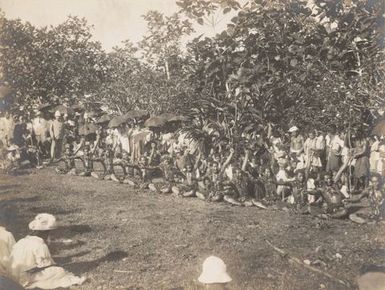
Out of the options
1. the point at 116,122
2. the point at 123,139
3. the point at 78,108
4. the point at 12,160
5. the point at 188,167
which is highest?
the point at 78,108

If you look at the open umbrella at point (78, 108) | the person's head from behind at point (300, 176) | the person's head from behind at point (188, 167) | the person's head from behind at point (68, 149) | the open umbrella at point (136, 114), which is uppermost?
the open umbrella at point (78, 108)

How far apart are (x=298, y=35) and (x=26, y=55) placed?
3049 mm

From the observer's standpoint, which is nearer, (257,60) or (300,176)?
(257,60)

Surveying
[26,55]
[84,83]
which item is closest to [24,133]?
[26,55]

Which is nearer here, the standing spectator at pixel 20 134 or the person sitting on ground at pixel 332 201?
the person sitting on ground at pixel 332 201

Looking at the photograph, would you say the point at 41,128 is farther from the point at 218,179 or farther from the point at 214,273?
the point at 214,273

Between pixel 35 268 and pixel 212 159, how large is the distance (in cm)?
356

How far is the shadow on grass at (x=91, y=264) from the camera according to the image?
4483 millimetres

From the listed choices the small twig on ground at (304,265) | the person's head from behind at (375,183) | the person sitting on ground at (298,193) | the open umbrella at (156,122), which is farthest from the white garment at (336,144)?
the small twig on ground at (304,265)

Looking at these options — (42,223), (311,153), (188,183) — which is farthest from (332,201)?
(42,223)

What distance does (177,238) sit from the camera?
5.23 meters

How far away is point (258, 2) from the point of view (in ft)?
15.0

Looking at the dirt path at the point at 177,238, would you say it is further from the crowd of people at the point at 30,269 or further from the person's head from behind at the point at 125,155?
the person's head from behind at the point at 125,155

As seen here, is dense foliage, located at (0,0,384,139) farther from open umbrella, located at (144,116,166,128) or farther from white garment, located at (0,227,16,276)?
white garment, located at (0,227,16,276)
